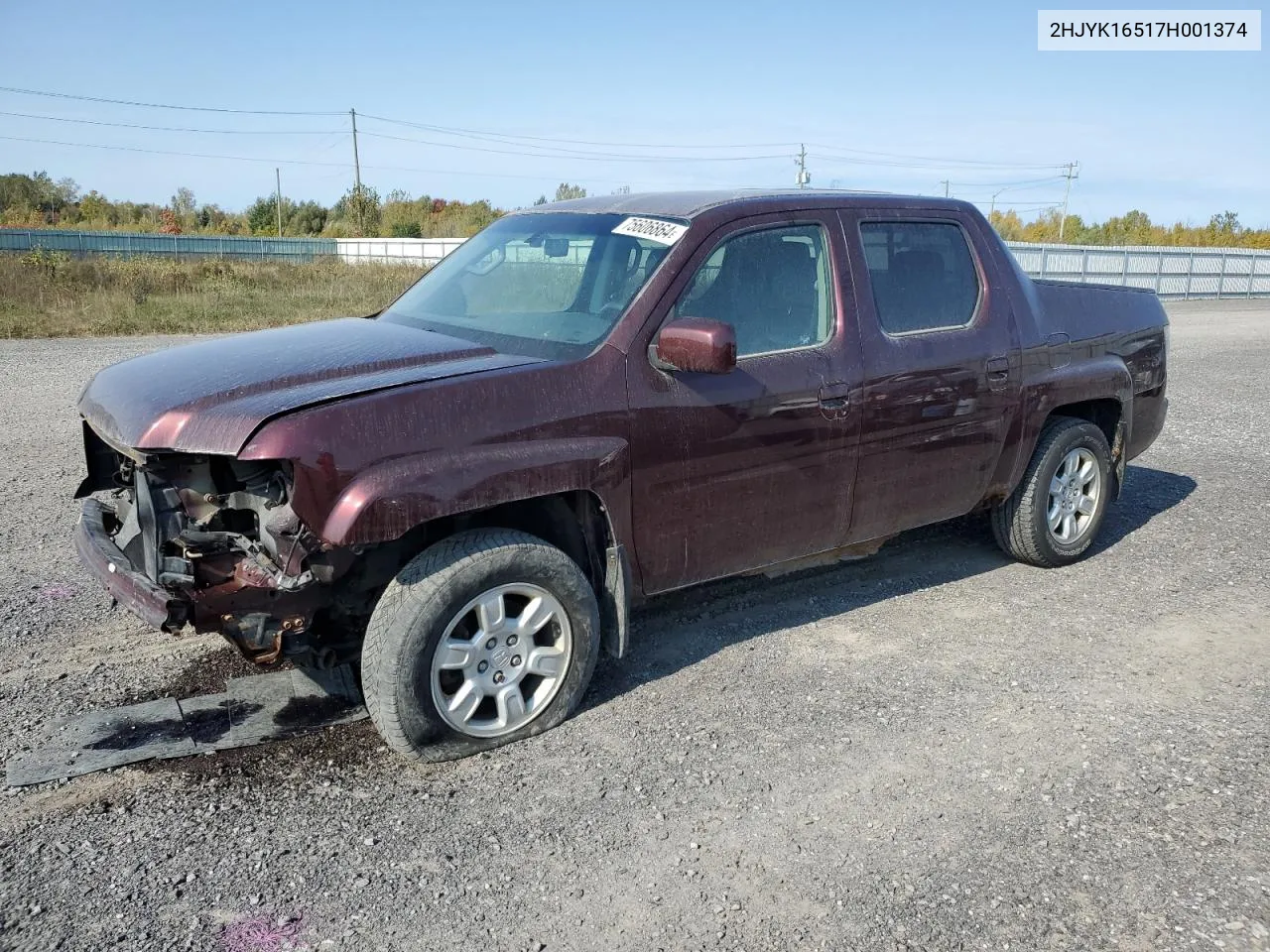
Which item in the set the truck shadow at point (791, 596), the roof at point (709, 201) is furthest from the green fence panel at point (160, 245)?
the truck shadow at point (791, 596)

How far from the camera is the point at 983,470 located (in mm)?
4941

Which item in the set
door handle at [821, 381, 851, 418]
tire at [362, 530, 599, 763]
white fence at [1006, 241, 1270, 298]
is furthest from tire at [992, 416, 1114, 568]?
white fence at [1006, 241, 1270, 298]

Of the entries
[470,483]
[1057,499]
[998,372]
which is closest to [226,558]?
[470,483]

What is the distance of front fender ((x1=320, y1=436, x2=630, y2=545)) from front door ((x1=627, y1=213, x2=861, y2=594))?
4.6 inches

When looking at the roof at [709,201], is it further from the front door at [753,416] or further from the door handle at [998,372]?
the door handle at [998,372]

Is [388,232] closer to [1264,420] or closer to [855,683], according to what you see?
[1264,420]

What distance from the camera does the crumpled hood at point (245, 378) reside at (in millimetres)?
3115

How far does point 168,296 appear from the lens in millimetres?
22234

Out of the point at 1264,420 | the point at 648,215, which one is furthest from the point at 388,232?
the point at 648,215

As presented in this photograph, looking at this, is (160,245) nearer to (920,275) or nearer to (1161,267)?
(1161,267)

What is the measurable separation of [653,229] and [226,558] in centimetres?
205

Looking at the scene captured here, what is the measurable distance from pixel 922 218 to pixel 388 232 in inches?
2185

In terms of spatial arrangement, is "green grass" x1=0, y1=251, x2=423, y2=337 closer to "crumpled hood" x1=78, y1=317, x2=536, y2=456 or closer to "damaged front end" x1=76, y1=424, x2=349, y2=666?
"crumpled hood" x1=78, y1=317, x2=536, y2=456

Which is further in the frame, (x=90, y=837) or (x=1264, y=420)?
(x=1264, y=420)
